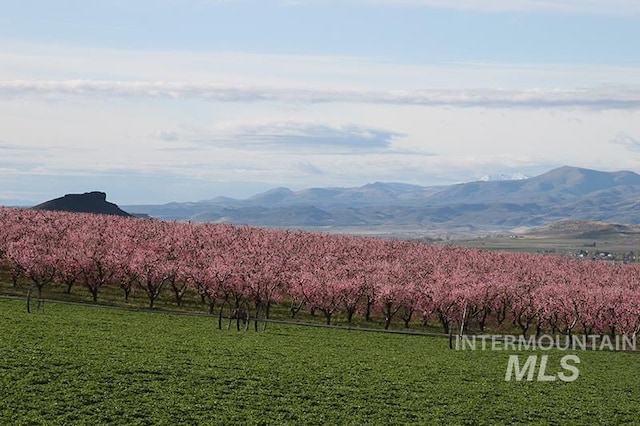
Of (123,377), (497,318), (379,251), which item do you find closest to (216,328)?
(123,377)

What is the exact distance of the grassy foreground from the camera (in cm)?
4678

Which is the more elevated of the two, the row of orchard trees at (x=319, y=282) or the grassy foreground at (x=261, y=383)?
the row of orchard trees at (x=319, y=282)

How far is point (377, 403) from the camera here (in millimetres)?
52094

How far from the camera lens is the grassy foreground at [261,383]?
46781 mm

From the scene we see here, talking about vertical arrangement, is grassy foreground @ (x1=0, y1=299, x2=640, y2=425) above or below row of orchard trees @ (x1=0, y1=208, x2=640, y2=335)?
below

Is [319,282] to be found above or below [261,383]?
above

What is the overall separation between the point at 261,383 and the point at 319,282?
212 feet

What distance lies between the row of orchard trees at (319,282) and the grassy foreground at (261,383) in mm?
27334

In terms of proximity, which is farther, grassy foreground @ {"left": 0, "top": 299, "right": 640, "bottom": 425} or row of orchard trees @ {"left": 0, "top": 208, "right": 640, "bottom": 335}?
row of orchard trees @ {"left": 0, "top": 208, "right": 640, "bottom": 335}

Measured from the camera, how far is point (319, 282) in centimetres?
11931

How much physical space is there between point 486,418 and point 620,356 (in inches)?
1646

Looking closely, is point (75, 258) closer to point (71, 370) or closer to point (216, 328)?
point (216, 328)

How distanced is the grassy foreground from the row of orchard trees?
1076 inches

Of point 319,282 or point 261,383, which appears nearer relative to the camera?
point 261,383
